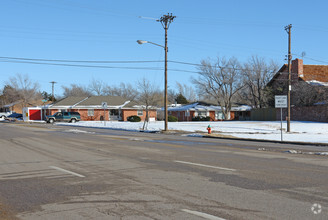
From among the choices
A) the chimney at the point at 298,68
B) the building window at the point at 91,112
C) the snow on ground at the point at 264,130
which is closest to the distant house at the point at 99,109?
the building window at the point at 91,112

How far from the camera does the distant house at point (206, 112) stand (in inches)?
2665

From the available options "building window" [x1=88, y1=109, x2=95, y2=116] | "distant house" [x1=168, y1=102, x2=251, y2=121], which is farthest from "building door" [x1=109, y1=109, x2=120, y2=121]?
"distant house" [x1=168, y1=102, x2=251, y2=121]

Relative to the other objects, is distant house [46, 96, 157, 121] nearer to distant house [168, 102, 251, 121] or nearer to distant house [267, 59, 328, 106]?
distant house [168, 102, 251, 121]

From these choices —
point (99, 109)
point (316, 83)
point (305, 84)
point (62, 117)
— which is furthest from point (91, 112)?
point (316, 83)

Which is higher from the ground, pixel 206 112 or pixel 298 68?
pixel 298 68

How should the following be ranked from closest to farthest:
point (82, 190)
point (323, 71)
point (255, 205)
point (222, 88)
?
point (255, 205), point (82, 190), point (323, 71), point (222, 88)

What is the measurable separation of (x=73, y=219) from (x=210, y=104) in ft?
218

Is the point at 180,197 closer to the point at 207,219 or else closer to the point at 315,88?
the point at 207,219

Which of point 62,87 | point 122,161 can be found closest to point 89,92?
point 62,87

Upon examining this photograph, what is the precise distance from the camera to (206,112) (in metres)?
68.8

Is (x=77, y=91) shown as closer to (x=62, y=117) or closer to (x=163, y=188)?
(x=62, y=117)

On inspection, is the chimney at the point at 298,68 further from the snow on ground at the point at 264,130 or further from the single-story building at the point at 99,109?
the single-story building at the point at 99,109

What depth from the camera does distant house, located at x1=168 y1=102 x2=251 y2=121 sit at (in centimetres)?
6769

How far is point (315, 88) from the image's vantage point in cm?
5097
